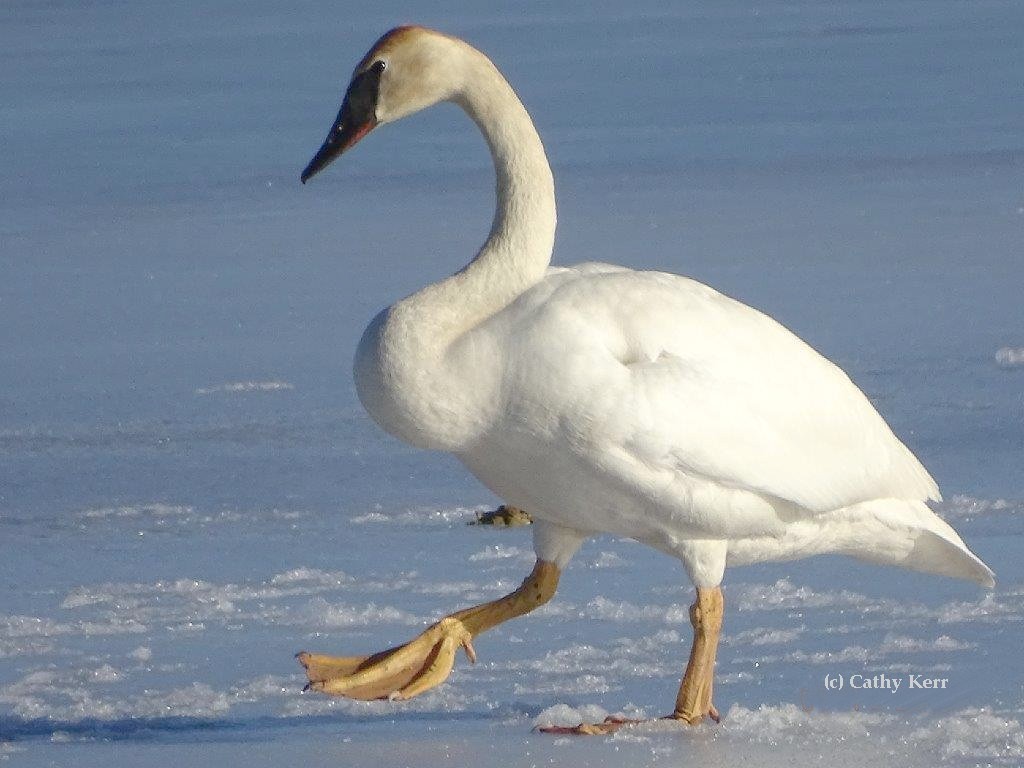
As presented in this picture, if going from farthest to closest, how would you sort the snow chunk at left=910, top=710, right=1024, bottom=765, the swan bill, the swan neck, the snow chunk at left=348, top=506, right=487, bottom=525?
the snow chunk at left=348, top=506, right=487, bottom=525, the swan bill, the swan neck, the snow chunk at left=910, top=710, right=1024, bottom=765

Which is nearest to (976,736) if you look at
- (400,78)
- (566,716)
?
(566,716)

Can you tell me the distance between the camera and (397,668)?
13.7 ft

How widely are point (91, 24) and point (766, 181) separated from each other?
820cm

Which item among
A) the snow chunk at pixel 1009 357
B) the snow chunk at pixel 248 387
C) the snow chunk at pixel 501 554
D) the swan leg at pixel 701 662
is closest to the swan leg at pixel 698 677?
the swan leg at pixel 701 662

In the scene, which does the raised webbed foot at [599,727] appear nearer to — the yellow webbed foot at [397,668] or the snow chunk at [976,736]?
the yellow webbed foot at [397,668]

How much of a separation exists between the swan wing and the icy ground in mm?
387

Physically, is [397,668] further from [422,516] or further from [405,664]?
[422,516]

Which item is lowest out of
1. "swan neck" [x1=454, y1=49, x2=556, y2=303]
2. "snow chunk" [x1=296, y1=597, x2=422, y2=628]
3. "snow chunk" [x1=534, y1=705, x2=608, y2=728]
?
"snow chunk" [x1=534, y1=705, x2=608, y2=728]

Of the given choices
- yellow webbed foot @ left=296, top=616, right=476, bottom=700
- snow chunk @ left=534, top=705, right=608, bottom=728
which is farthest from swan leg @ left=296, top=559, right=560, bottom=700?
snow chunk @ left=534, top=705, right=608, bottom=728

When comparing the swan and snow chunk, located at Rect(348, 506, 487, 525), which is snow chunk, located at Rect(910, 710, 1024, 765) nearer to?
the swan

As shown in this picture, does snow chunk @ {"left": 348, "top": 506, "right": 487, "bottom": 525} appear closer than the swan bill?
No

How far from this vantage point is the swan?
3.96 m

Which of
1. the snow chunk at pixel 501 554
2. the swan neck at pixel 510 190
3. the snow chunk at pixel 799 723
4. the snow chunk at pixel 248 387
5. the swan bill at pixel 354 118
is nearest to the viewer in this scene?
the snow chunk at pixel 799 723

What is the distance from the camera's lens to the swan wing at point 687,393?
3.93 metres
